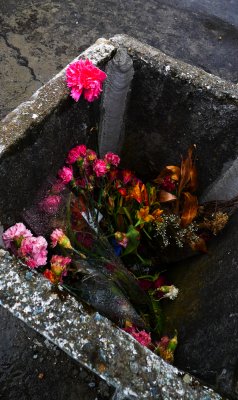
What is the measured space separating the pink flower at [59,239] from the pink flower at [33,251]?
0.06 m

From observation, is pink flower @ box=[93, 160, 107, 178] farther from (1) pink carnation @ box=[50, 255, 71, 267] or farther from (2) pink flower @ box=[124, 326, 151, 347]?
(2) pink flower @ box=[124, 326, 151, 347]

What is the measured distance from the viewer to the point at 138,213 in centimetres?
215

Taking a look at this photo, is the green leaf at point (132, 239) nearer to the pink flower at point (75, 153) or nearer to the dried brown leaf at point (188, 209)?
the dried brown leaf at point (188, 209)

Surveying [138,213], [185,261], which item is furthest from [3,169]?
[185,261]

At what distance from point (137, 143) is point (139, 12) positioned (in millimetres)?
2057

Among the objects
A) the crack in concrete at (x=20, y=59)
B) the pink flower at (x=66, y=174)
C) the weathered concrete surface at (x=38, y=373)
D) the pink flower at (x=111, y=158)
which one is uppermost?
the pink flower at (x=111, y=158)

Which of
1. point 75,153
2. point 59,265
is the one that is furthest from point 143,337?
point 75,153

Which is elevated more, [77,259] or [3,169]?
[3,169]

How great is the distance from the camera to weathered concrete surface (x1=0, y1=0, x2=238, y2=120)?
3.37 meters

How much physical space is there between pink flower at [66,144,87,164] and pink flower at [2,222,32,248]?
46 cm

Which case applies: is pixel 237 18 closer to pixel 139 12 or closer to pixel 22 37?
pixel 139 12

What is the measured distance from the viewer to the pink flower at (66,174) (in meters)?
2.04

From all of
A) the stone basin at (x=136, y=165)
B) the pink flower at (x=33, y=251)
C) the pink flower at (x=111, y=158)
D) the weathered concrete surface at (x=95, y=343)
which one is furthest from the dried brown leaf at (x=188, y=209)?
the weathered concrete surface at (x=95, y=343)

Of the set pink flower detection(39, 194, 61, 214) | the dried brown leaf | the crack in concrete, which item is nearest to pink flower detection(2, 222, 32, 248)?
pink flower detection(39, 194, 61, 214)
